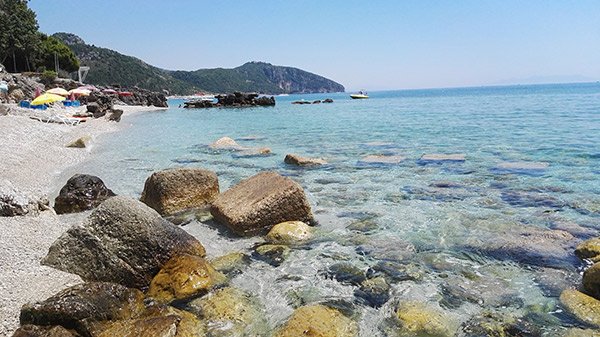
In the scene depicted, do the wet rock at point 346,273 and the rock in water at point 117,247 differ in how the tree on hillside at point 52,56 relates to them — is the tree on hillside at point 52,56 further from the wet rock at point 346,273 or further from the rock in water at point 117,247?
the wet rock at point 346,273

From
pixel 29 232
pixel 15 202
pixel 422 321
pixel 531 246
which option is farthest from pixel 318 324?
pixel 15 202

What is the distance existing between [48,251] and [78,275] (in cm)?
86

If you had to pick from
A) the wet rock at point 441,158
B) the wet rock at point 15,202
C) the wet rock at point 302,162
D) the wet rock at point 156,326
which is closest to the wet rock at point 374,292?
the wet rock at point 156,326

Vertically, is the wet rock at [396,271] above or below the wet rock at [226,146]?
below

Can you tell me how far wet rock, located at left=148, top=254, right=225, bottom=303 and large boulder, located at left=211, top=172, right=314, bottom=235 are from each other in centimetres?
205

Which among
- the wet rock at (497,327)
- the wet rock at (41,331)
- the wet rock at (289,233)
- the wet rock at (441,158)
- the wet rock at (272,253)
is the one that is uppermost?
the wet rock at (41,331)

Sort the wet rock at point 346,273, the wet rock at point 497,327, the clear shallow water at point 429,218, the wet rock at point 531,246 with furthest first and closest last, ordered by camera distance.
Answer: the wet rock at point 531,246, the wet rock at point 346,273, the clear shallow water at point 429,218, the wet rock at point 497,327

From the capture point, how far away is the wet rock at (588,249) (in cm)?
690

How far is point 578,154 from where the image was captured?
55.8 feet

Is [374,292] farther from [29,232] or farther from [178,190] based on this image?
[29,232]

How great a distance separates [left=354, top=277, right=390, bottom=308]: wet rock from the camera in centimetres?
586

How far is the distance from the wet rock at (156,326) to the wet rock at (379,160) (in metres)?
11.9

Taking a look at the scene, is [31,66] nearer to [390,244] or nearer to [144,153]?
[144,153]

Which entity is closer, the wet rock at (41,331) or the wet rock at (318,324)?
the wet rock at (41,331)
